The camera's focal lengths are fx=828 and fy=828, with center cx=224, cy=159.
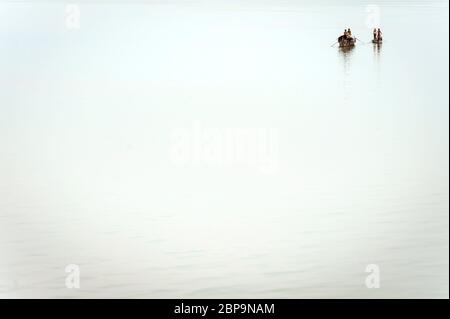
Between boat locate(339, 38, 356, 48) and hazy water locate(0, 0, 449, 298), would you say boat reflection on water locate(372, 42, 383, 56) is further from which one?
boat locate(339, 38, 356, 48)

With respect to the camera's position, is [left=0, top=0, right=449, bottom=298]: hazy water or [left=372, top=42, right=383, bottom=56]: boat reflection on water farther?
[left=372, top=42, right=383, bottom=56]: boat reflection on water

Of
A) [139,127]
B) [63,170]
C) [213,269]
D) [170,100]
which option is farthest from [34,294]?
[170,100]

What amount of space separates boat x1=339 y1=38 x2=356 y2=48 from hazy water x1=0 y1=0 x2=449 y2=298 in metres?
0.13

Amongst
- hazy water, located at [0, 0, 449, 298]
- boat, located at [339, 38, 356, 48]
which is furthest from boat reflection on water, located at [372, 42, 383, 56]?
boat, located at [339, 38, 356, 48]

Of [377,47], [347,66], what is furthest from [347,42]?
[347,66]

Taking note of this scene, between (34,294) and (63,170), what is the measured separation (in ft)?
5.82

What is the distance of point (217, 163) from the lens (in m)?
6.67

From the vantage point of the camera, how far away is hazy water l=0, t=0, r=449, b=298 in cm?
535

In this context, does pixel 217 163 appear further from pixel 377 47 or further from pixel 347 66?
pixel 377 47

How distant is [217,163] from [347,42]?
13.0 feet

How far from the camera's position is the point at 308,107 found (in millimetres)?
7832

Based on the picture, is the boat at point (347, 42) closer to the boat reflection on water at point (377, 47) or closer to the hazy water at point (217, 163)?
the hazy water at point (217, 163)

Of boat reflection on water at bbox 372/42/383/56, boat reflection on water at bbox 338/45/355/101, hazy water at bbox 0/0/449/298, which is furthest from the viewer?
boat reflection on water at bbox 372/42/383/56

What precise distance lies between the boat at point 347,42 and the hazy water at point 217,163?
132 mm
